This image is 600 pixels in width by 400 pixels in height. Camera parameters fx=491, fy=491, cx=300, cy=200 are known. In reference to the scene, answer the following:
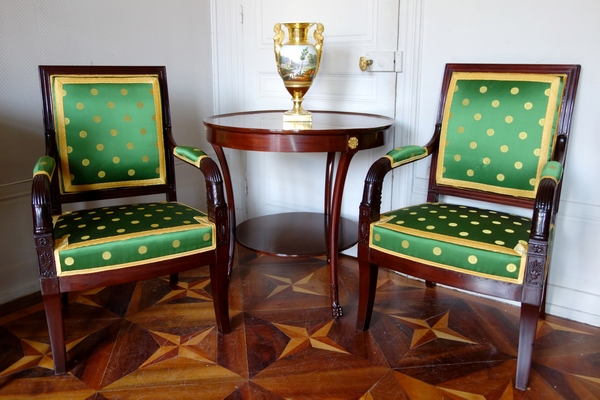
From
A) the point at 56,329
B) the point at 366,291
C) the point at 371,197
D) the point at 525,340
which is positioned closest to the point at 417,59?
the point at 371,197

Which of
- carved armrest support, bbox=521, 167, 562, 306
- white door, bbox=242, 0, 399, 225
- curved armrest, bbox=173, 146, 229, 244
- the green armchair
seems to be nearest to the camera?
carved armrest support, bbox=521, 167, 562, 306

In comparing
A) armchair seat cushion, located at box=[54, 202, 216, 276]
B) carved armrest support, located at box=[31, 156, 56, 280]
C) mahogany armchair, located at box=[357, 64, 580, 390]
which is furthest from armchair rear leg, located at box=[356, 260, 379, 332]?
carved armrest support, located at box=[31, 156, 56, 280]

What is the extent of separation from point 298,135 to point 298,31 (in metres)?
0.44

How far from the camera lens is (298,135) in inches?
68.2

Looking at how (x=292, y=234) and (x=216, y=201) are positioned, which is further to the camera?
(x=292, y=234)

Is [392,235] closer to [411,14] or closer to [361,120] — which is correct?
[361,120]

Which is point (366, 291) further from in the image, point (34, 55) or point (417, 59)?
point (34, 55)

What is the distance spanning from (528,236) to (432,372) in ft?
1.77

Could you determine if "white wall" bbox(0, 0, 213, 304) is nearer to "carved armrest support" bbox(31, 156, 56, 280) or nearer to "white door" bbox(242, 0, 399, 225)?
"white door" bbox(242, 0, 399, 225)

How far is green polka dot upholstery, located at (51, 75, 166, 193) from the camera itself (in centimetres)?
181

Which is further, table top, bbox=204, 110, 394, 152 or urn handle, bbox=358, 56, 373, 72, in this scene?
urn handle, bbox=358, 56, 373, 72

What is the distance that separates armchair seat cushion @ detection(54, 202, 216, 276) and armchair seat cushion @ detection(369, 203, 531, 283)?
605 mm

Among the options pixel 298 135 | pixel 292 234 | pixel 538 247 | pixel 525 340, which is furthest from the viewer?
pixel 292 234

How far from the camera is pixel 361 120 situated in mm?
2041
